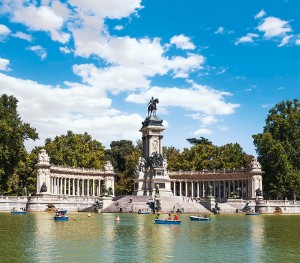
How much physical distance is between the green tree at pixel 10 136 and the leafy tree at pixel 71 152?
53.3 ft

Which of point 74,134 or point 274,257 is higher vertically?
point 74,134

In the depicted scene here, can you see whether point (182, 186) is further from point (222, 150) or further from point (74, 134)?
point (74, 134)

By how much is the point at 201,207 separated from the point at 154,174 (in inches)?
665

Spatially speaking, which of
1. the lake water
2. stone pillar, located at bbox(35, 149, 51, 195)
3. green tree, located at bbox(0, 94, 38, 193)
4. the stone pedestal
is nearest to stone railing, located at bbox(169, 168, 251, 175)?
the stone pedestal

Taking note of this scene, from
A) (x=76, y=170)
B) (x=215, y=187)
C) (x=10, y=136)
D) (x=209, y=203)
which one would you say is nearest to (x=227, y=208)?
(x=209, y=203)

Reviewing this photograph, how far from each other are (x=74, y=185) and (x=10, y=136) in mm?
25797

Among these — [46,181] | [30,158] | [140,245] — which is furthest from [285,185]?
[140,245]

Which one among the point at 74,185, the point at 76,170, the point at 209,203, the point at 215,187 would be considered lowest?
the point at 209,203

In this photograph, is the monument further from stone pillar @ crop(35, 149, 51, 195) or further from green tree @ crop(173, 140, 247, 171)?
stone pillar @ crop(35, 149, 51, 195)

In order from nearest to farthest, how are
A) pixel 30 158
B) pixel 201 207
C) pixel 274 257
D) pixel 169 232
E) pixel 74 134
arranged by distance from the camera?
pixel 274 257
pixel 169 232
pixel 201 207
pixel 30 158
pixel 74 134

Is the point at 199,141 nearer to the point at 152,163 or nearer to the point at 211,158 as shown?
the point at 211,158

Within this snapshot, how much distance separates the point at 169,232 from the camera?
42844 millimetres

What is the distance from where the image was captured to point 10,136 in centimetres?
8625

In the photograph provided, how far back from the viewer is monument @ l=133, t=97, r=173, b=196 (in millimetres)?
97750
